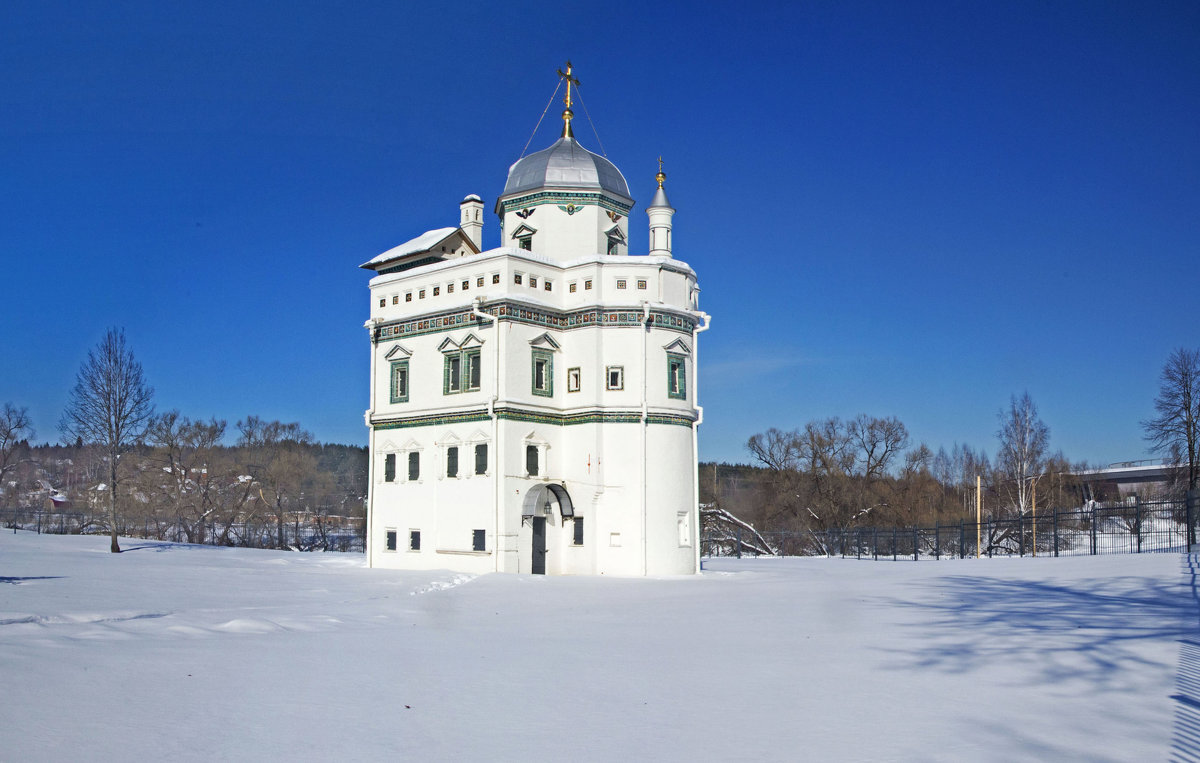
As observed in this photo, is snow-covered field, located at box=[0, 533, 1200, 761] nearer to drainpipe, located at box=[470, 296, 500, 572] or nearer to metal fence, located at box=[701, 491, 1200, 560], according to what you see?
drainpipe, located at box=[470, 296, 500, 572]

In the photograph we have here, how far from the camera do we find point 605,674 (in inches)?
467

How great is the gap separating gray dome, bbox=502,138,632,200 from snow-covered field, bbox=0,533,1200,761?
61.3ft

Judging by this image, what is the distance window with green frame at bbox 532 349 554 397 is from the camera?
3306cm

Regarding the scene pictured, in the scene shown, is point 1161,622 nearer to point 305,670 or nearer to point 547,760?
point 547,760

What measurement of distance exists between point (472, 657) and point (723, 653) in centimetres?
341

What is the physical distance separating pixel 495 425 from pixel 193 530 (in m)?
33.9

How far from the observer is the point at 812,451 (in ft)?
218

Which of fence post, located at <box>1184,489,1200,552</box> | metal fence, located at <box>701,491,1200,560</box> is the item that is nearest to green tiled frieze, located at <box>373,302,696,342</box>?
fence post, located at <box>1184,489,1200,552</box>

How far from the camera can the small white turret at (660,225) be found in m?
35.0

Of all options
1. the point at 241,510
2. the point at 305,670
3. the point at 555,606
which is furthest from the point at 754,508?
the point at 305,670

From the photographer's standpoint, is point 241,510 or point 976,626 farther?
point 241,510

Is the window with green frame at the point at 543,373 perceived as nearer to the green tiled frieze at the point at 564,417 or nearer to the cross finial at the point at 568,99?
the green tiled frieze at the point at 564,417

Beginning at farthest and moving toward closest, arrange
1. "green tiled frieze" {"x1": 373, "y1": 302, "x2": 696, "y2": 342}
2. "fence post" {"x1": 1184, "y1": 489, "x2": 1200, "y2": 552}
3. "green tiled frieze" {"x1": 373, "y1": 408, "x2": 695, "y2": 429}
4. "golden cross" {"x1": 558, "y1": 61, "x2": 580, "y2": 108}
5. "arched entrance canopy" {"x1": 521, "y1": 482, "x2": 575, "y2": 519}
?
"golden cross" {"x1": 558, "y1": 61, "x2": 580, "y2": 108} → "green tiled frieze" {"x1": 373, "y1": 302, "x2": 696, "y2": 342} → "green tiled frieze" {"x1": 373, "y1": 408, "x2": 695, "y2": 429} → "arched entrance canopy" {"x1": 521, "y1": 482, "x2": 575, "y2": 519} → "fence post" {"x1": 1184, "y1": 489, "x2": 1200, "y2": 552}

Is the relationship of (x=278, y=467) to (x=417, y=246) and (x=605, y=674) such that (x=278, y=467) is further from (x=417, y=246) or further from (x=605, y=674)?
(x=605, y=674)
